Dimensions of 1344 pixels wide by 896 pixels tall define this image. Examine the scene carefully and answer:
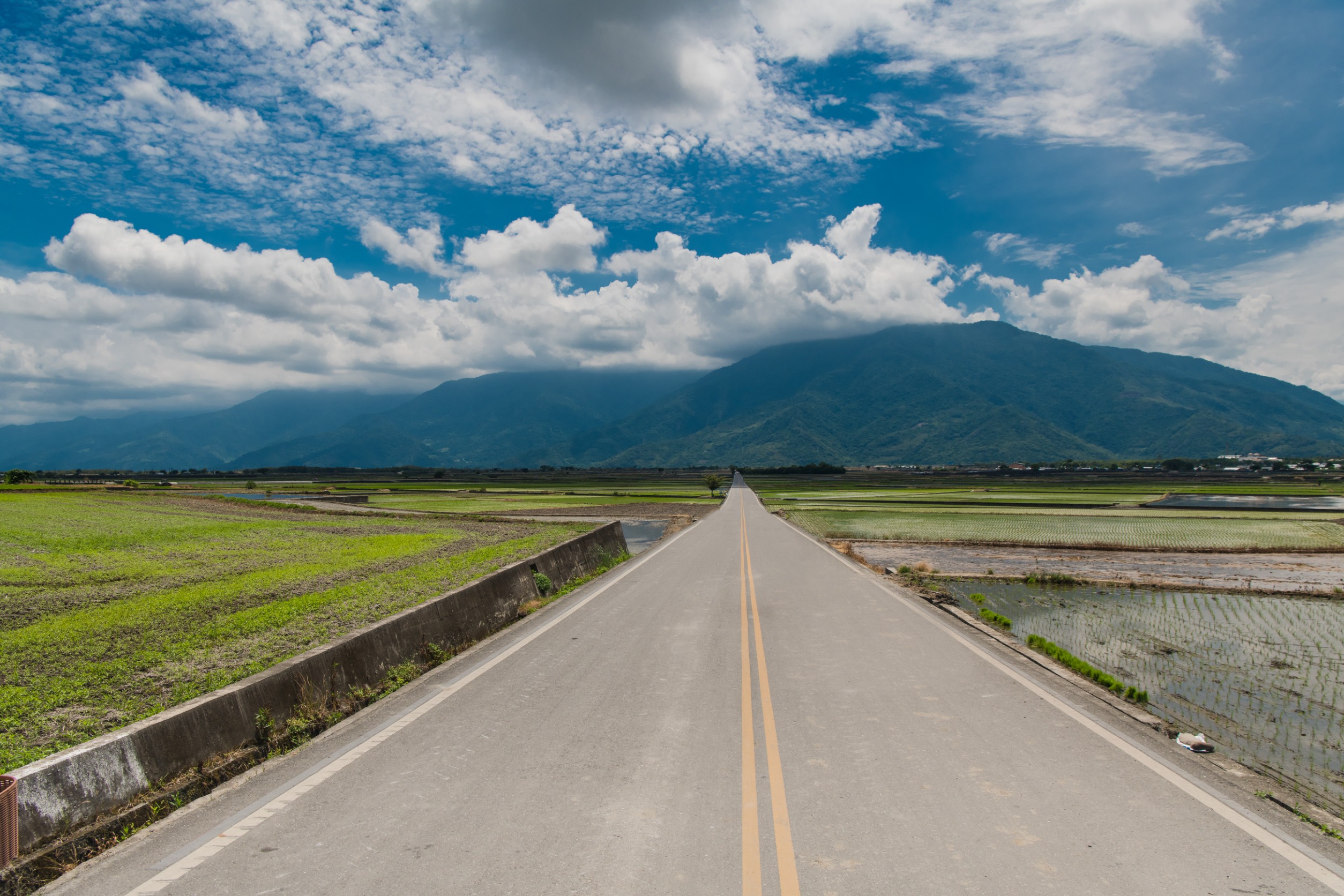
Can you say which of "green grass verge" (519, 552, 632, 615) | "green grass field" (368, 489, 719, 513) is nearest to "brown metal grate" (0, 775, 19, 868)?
"green grass verge" (519, 552, 632, 615)

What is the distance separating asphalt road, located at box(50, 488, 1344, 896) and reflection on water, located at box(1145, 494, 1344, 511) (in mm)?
64238

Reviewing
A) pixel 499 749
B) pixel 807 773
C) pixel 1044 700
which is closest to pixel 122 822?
pixel 499 749

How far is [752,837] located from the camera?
4.43 meters

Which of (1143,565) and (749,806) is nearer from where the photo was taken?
(749,806)

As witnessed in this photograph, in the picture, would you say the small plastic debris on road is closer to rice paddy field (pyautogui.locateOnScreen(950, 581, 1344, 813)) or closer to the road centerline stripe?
rice paddy field (pyautogui.locateOnScreen(950, 581, 1344, 813))

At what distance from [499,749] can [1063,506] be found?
211 feet

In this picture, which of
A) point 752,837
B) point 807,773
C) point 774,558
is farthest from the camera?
point 774,558

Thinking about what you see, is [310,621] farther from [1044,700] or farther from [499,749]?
[1044,700]

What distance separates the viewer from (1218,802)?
5207 millimetres

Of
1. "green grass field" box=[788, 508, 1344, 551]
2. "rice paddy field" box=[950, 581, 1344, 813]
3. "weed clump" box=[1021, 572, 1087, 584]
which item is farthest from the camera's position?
"green grass field" box=[788, 508, 1344, 551]

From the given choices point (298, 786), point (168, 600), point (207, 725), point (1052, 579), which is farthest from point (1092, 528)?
point (207, 725)

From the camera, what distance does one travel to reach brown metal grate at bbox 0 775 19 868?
3.92 metres

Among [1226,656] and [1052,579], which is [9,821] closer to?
[1226,656]

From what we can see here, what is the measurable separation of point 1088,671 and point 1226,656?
171 inches
